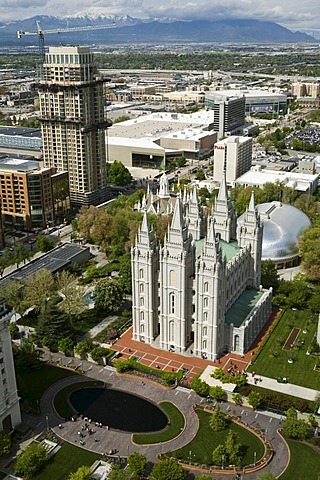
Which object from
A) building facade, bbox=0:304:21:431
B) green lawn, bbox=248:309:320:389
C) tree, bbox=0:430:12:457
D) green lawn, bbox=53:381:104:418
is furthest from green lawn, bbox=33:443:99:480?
green lawn, bbox=248:309:320:389

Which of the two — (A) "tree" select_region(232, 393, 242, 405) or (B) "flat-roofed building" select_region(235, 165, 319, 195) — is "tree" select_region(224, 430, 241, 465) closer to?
(A) "tree" select_region(232, 393, 242, 405)

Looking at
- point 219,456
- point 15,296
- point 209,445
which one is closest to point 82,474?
point 219,456

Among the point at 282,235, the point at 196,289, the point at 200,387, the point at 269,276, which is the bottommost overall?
the point at 200,387

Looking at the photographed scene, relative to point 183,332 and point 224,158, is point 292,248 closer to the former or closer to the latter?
point 183,332

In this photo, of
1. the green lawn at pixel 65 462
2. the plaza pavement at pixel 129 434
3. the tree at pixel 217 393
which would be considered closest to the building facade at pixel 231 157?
the plaza pavement at pixel 129 434

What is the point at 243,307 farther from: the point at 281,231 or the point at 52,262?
the point at 52,262

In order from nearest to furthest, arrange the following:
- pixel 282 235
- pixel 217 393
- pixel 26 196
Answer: pixel 217 393, pixel 282 235, pixel 26 196

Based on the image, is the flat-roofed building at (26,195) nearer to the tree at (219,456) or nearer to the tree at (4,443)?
the tree at (4,443)

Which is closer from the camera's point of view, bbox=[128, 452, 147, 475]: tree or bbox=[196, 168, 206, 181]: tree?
bbox=[128, 452, 147, 475]: tree
